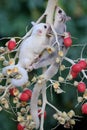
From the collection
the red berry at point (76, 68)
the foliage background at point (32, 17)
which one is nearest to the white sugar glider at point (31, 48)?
the red berry at point (76, 68)

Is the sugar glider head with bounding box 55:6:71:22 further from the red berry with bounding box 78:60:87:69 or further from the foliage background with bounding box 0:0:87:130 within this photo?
the foliage background with bounding box 0:0:87:130

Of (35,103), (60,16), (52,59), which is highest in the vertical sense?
(60,16)

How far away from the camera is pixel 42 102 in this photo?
5.45 ft

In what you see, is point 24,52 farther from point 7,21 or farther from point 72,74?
point 7,21

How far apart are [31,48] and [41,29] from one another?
0.07 metres

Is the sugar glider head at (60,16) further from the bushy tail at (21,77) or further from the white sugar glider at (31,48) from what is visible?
the bushy tail at (21,77)

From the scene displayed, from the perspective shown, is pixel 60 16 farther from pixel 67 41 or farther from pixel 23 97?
pixel 23 97

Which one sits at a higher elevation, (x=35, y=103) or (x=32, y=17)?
(x=32, y=17)

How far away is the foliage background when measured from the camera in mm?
2814

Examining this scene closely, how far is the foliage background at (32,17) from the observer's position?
2.81 m

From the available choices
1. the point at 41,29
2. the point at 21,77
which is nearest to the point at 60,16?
the point at 41,29

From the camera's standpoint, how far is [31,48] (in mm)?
1521

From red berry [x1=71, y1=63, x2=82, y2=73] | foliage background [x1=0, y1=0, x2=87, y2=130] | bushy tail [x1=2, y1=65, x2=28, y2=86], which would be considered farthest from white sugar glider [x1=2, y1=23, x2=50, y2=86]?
foliage background [x1=0, y1=0, x2=87, y2=130]

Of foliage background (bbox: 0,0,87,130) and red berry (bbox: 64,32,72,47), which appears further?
foliage background (bbox: 0,0,87,130)
